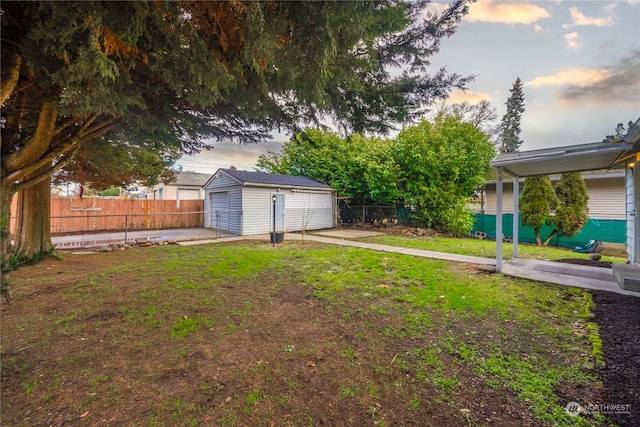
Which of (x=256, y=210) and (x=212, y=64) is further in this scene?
(x=256, y=210)

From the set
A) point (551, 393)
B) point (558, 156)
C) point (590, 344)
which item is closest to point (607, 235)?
point (558, 156)

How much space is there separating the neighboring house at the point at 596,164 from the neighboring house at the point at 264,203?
788 cm

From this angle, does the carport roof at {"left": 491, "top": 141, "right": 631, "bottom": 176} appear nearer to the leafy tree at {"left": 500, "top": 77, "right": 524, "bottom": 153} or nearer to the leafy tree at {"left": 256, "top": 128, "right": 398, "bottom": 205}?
Result: the leafy tree at {"left": 256, "top": 128, "right": 398, "bottom": 205}

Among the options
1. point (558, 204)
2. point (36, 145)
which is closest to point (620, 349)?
point (36, 145)

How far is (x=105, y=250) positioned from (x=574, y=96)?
14.8m

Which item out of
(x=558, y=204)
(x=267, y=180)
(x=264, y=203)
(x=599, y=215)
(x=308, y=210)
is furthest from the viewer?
(x=308, y=210)

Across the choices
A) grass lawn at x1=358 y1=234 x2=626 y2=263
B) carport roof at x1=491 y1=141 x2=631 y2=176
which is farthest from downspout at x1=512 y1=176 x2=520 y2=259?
grass lawn at x1=358 y1=234 x2=626 y2=263

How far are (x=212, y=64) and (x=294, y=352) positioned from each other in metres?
2.84

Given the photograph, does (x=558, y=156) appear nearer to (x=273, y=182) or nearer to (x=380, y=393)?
(x=380, y=393)

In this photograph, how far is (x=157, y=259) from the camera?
6750mm

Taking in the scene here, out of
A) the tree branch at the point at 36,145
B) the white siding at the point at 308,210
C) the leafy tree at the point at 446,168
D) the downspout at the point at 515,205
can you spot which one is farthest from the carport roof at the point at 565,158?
the white siding at the point at 308,210

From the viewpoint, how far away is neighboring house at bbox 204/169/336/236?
11922mm

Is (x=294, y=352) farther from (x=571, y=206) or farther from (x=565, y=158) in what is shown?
(x=571, y=206)

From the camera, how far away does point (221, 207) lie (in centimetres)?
1360
